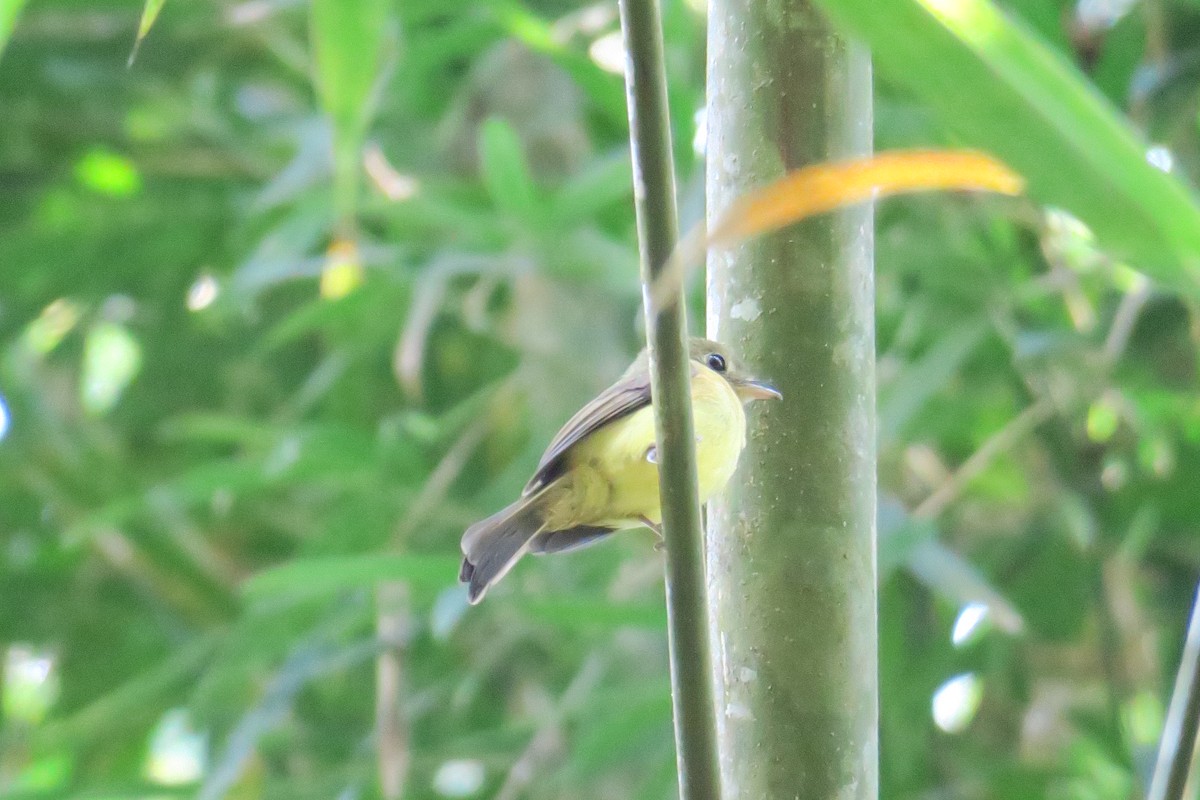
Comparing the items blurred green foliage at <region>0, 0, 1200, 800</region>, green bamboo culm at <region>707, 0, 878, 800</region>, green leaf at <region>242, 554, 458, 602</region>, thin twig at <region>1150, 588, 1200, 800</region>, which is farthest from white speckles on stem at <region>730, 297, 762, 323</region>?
green leaf at <region>242, 554, 458, 602</region>

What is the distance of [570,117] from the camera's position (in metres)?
5.12

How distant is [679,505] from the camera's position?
1384mm

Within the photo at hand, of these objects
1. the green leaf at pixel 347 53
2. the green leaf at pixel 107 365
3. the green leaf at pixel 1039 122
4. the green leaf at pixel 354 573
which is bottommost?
the green leaf at pixel 1039 122

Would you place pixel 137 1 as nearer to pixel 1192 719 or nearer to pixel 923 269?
pixel 923 269

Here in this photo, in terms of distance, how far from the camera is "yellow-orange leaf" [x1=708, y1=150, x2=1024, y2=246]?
90 cm

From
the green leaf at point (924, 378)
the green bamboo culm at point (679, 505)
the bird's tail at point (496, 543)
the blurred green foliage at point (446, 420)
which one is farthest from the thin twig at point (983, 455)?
the green bamboo culm at point (679, 505)

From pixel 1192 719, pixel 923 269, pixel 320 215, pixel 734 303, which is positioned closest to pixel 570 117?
pixel 320 215

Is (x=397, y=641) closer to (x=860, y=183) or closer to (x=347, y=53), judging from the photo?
(x=347, y=53)

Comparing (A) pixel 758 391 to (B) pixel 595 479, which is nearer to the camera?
(A) pixel 758 391

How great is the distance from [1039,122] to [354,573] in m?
3.01

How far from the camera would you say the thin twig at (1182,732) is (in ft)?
4.25

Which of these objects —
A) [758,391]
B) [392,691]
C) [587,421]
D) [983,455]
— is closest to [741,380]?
[758,391]

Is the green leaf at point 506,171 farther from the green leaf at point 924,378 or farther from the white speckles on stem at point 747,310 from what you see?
the white speckles on stem at point 747,310

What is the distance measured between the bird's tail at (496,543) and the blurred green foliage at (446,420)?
823 millimetres
